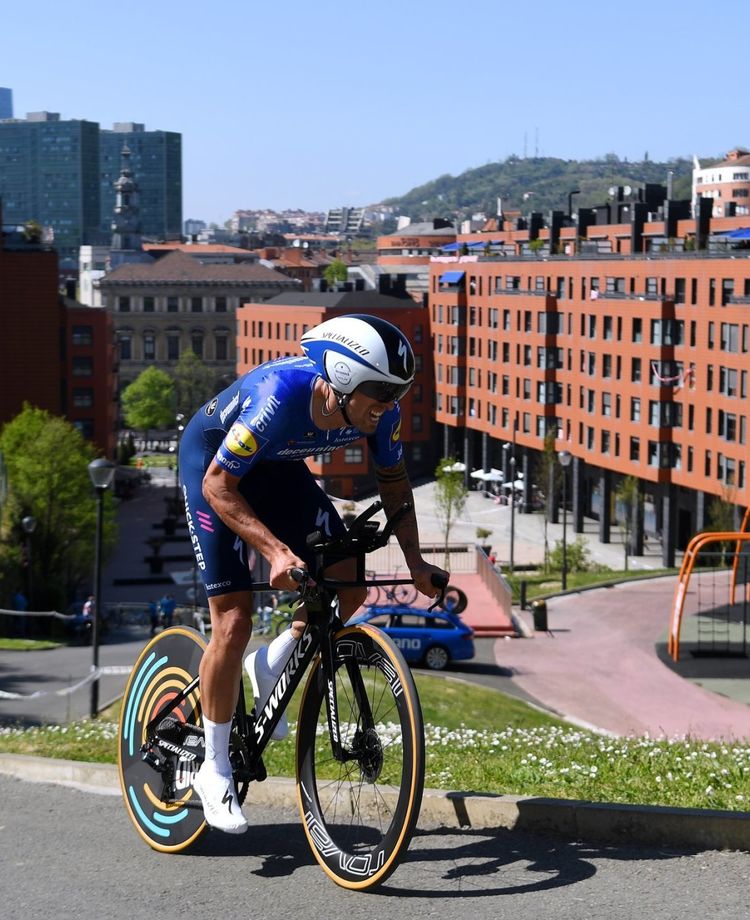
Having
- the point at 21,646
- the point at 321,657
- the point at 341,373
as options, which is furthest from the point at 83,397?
the point at 341,373

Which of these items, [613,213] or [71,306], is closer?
[71,306]

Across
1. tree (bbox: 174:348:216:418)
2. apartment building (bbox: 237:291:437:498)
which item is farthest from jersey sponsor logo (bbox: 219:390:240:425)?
tree (bbox: 174:348:216:418)

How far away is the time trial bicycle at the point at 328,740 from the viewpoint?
606cm

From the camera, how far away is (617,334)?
3199 inches

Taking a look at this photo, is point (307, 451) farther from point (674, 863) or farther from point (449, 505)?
point (449, 505)

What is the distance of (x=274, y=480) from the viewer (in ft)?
21.7

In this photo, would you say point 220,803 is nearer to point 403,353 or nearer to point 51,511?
point 403,353

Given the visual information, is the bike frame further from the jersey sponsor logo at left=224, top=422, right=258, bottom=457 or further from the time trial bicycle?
the jersey sponsor logo at left=224, top=422, right=258, bottom=457

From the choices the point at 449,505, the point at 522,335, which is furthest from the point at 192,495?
the point at 522,335

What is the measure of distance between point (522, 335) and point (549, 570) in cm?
2984

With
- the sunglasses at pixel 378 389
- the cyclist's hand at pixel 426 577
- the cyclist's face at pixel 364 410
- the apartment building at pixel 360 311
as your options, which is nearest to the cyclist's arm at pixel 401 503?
the cyclist's hand at pixel 426 577

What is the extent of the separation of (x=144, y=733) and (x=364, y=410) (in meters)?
2.22

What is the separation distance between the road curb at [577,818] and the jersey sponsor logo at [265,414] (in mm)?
2062

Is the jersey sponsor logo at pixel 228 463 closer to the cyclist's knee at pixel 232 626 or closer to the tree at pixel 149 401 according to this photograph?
the cyclist's knee at pixel 232 626
